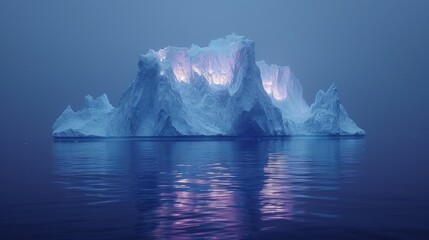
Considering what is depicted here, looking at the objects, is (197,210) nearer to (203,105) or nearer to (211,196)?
(211,196)

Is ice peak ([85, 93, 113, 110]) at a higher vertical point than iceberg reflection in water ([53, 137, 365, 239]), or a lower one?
higher

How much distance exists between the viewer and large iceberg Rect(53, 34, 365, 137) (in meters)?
50.6

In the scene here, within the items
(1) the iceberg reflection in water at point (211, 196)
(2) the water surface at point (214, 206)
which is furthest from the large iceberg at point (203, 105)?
(2) the water surface at point (214, 206)

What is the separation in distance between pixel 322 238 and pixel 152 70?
45.0m

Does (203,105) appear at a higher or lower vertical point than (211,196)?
higher

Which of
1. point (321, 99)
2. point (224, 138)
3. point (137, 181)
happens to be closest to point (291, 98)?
point (321, 99)

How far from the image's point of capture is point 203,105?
5462cm

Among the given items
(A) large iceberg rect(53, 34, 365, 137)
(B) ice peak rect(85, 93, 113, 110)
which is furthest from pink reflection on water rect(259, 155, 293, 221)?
(B) ice peak rect(85, 93, 113, 110)

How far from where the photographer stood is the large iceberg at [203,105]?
5059 centimetres

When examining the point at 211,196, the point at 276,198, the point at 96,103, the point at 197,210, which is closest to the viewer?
the point at 197,210

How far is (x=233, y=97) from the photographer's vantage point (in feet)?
171

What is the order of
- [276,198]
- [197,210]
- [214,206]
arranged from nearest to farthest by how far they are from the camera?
[197,210], [214,206], [276,198]

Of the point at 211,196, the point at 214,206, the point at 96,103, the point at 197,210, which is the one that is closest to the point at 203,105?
the point at 96,103

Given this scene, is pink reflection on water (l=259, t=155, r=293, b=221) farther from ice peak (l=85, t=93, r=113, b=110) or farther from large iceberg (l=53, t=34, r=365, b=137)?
ice peak (l=85, t=93, r=113, b=110)
